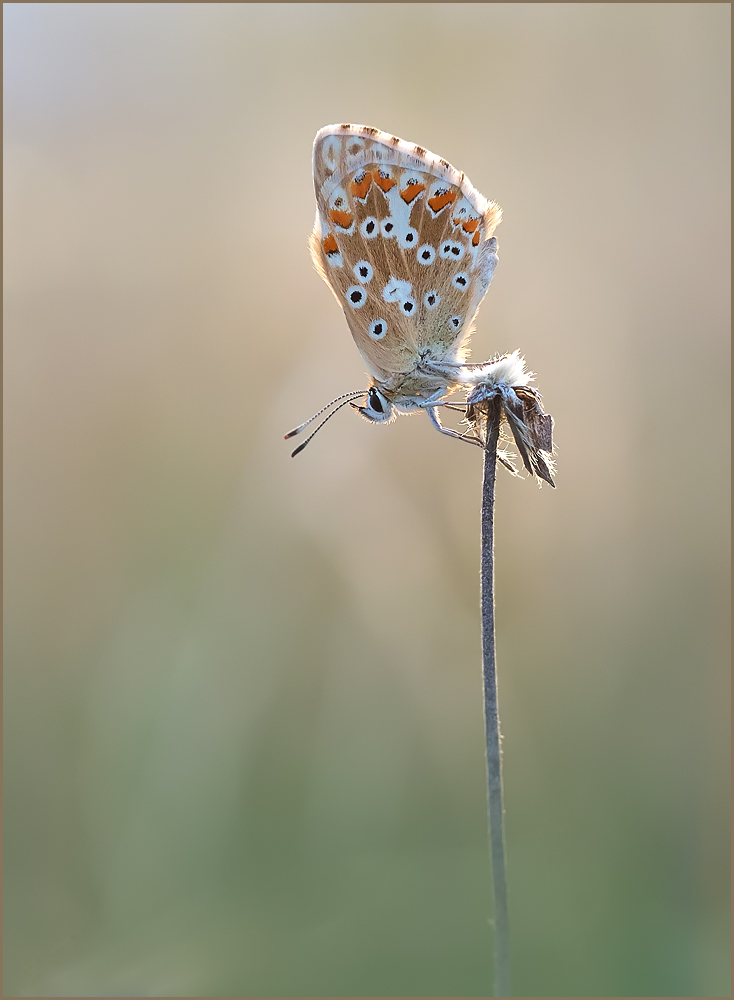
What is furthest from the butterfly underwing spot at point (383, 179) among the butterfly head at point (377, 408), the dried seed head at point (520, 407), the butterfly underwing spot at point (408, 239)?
the dried seed head at point (520, 407)

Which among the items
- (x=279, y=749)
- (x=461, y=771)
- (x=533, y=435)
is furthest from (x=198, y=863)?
(x=533, y=435)

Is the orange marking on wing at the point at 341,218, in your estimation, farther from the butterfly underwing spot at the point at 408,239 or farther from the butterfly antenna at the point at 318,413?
the butterfly antenna at the point at 318,413

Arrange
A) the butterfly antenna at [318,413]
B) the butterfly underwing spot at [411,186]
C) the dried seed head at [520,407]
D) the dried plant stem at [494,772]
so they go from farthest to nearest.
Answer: the butterfly antenna at [318,413], the butterfly underwing spot at [411,186], the dried seed head at [520,407], the dried plant stem at [494,772]

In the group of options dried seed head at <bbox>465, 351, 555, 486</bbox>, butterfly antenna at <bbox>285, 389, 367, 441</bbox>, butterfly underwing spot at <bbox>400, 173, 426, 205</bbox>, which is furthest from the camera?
butterfly antenna at <bbox>285, 389, 367, 441</bbox>

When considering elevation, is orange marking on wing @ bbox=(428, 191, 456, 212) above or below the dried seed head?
above

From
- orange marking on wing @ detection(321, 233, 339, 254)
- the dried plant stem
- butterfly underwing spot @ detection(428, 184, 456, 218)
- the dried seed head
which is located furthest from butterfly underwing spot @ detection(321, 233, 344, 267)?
the dried plant stem

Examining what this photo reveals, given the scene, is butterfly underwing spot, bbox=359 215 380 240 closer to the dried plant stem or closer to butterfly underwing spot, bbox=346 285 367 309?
butterfly underwing spot, bbox=346 285 367 309

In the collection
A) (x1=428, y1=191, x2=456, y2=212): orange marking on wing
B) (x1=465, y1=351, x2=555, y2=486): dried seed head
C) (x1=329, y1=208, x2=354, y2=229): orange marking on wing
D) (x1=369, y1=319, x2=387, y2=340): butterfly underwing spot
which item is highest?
(x1=428, y1=191, x2=456, y2=212): orange marking on wing

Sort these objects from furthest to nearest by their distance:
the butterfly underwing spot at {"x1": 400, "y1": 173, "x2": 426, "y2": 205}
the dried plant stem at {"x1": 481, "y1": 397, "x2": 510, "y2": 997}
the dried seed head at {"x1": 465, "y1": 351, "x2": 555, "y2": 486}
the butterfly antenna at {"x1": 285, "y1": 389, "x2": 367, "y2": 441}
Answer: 1. the butterfly antenna at {"x1": 285, "y1": 389, "x2": 367, "y2": 441}
2. the butterfly underwing spot at {"x1": 400, "y1": 173, "x2": 426, "y2": 205}
3. the dried seed head at {"x1": 465, "y1": 351, "x2": 555, "y2": 486}
4. the dried plant stem at {"x1": 481, "y1": 397, "x2": 510, "y2": 997}
